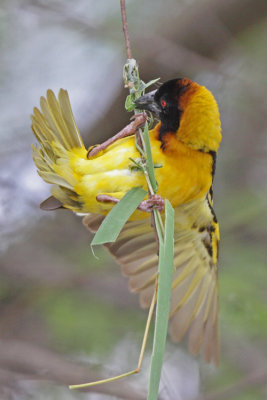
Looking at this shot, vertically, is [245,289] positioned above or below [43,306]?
below

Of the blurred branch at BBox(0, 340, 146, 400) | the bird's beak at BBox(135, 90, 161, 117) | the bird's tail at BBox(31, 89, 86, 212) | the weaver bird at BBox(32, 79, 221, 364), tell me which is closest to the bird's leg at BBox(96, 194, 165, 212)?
the weaver bird at BBox(32, 79, 221, 364)

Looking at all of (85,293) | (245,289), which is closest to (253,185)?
(245,289)

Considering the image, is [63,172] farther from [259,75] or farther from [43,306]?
[259,75]

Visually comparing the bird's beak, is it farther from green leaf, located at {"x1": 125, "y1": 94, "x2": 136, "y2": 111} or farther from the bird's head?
green leaf, located at {"x1": 125, "y1": 94, "x2": 136, "y2": 111}

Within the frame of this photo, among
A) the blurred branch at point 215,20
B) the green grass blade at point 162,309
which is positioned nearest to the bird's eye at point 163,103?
the green grass blade at point 162,309

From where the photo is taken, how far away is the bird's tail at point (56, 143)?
210 centimetres

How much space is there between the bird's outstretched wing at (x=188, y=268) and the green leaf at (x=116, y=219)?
1061 mm

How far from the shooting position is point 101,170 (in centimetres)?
216

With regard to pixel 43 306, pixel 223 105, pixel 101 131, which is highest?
pixel 223 105

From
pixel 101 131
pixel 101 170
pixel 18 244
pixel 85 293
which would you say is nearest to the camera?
pixel 101 170

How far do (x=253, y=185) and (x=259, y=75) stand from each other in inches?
30.8

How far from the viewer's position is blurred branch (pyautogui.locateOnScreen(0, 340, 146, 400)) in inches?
127

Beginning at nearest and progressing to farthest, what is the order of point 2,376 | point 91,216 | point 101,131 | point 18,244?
1. point 91,216
2. point 101,131
3. point 2,376
4. point 18,244

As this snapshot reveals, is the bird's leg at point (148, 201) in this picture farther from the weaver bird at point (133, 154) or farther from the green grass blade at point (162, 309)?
the green grass blade at point (162, 309)
